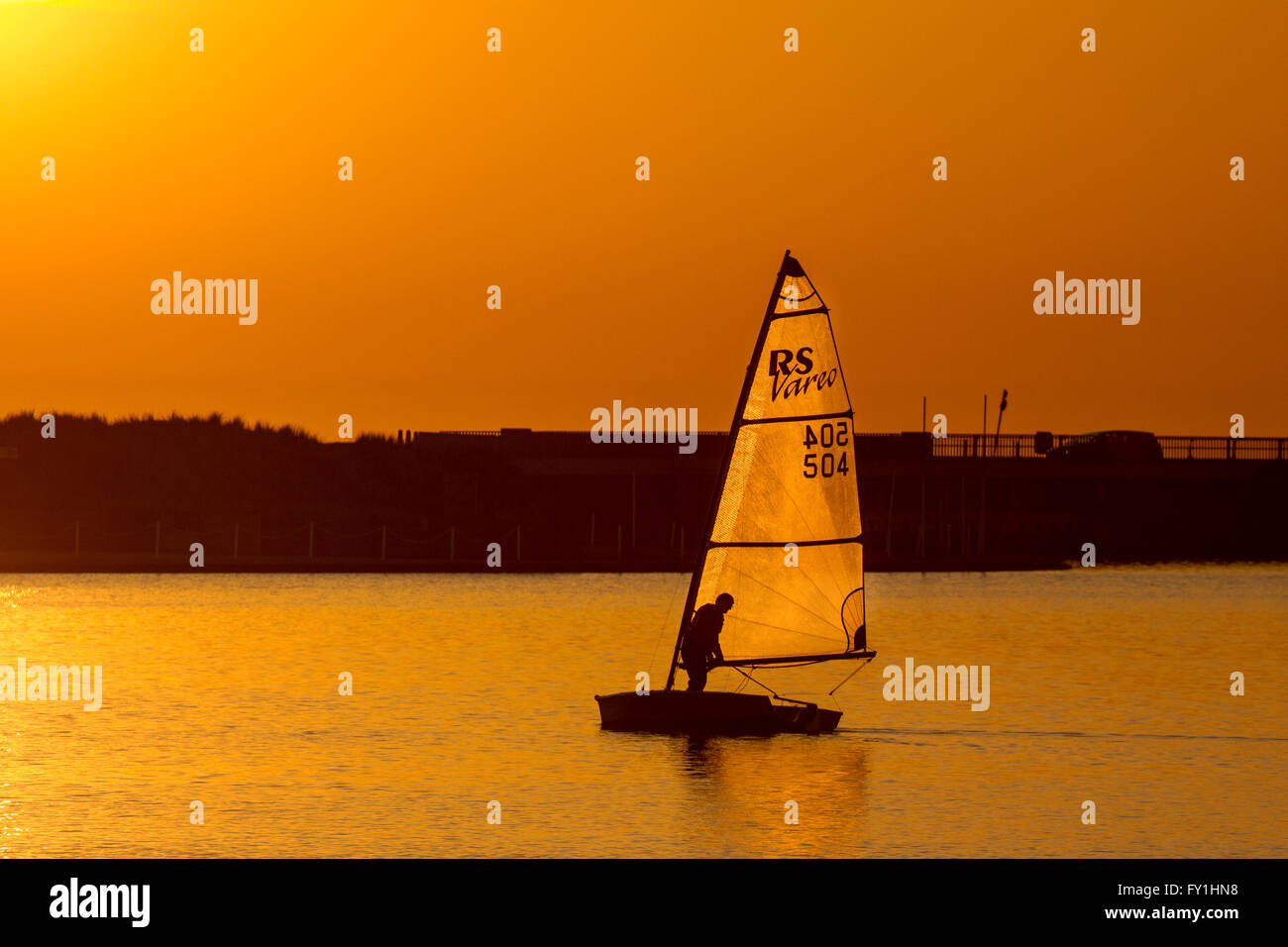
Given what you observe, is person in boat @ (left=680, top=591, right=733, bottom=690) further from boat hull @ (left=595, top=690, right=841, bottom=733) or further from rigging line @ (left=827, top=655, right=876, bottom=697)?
rigging line @ (left=827, top=655, right=876, bottom=697)

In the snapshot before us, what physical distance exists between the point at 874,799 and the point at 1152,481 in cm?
8863

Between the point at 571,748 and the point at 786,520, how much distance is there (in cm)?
553

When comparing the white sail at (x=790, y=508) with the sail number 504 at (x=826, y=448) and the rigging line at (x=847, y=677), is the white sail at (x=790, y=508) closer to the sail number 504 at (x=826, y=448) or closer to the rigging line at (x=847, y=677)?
the sail number 504 at (x=826, y=448)

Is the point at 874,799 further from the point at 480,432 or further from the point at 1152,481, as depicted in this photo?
the point at 1152,481

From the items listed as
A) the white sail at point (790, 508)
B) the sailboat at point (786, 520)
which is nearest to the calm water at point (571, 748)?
the sailboat at point (786, 520)

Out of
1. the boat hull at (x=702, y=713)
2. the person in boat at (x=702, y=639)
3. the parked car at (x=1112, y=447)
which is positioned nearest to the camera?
the boat hull at (x=702, y=713)

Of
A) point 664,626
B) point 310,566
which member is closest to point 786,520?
point 664,626

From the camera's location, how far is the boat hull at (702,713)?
1074 inches

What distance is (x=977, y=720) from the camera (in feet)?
120

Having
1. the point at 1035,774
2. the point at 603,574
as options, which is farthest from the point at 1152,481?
the point at 1035,774

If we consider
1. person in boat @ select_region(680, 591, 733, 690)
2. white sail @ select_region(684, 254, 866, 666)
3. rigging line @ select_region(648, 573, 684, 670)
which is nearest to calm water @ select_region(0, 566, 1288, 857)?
rigging line @ select_region(648, 573, 684, 670)

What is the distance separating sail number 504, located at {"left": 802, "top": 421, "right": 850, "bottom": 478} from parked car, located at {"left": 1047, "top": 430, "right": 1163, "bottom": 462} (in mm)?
77733

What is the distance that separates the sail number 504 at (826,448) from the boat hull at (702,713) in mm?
3688

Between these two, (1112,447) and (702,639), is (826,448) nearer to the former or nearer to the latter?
(702,639)
